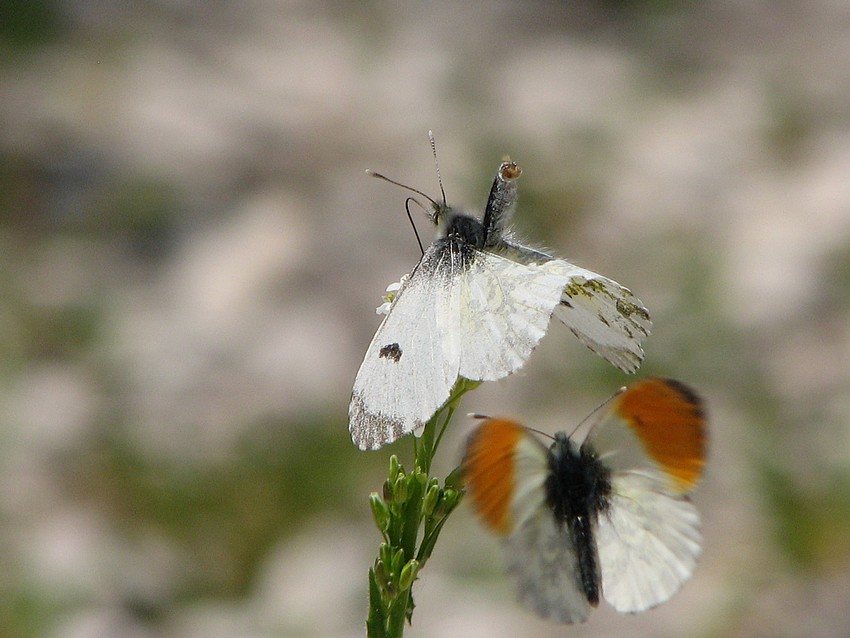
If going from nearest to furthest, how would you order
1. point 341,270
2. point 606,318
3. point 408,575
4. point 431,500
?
point 408,575 < point 431,500 < point 606,318 < point 341,270

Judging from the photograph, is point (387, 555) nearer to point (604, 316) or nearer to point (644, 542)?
point (644, 542)

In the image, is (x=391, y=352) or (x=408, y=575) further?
(x=391, y=352)

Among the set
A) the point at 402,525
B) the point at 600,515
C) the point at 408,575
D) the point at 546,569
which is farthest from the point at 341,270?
the point at 408,575

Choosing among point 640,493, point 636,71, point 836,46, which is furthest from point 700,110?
point 640,493

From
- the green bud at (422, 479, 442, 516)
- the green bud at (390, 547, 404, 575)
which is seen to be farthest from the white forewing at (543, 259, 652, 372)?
the green bud at (390, 547, 404, 575)

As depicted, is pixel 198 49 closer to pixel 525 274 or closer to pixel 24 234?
pixel 24 234

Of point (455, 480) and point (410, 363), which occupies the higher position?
point (410, 363)

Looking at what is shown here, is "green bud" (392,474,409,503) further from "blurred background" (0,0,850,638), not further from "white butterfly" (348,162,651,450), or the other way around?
"blurred background" (0,0,850,638)

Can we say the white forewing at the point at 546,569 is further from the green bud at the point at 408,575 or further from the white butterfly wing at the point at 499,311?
the white butterfly wing at the point at 499,311
